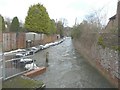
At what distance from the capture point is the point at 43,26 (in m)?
35.4

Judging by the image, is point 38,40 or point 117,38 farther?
point 38,40

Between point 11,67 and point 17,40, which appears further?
point 17,40

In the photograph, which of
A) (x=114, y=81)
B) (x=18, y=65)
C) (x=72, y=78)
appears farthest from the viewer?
(x=72, y=78)

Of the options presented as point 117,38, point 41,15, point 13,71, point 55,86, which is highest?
point 41,15

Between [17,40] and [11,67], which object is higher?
[17,40]

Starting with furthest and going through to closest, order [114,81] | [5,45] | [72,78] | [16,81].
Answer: [5,45], [72,78], [114,81], [16,81]

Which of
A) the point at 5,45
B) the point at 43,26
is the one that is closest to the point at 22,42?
the point at 5,45

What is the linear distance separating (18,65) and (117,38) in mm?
4576

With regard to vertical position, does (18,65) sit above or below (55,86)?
above

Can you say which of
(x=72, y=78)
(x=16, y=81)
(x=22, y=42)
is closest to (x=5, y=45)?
(x=22, y=42)

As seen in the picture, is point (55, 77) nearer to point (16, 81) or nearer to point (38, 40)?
point (16, 81)

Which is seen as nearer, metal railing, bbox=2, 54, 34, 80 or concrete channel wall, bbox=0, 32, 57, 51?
metal railing, bbox=2, 54, 34, 80

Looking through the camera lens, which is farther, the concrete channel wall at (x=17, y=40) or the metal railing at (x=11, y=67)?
the concrete channel wall at (x=17, y=40)

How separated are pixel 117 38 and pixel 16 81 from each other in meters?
4.57
